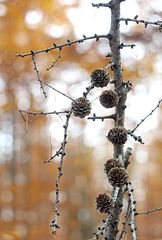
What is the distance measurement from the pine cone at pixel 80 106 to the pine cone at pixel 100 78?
5cm

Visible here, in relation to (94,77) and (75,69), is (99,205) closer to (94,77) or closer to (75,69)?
(94,77)

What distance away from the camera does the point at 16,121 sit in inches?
301

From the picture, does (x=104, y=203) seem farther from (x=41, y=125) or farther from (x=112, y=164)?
(x=41, y=125)

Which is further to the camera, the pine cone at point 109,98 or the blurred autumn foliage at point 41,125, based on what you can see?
the blurred autumn foliage at point 41,125

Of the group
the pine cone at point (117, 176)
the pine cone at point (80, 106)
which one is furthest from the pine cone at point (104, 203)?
the pine cone at point (80, 106)

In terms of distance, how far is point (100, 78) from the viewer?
1.18 meters

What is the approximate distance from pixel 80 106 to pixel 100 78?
79 millimetres

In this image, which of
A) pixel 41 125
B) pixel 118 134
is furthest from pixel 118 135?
pixel 41 125

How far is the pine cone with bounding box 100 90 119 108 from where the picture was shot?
1.18 meters

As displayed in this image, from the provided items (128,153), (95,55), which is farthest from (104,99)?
(95,55)

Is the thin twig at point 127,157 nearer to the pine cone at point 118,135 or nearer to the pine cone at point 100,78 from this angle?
the pine cone at point 118,135

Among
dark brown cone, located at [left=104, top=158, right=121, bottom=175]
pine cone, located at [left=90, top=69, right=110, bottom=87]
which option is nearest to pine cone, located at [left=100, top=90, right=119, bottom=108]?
pine cone, located at [left=90, top=69, right=110, bottom=87]

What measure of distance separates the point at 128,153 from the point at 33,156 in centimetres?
821

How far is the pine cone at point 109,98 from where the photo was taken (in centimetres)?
118
